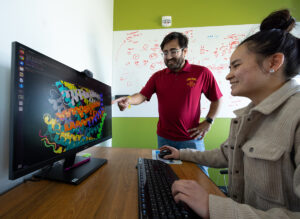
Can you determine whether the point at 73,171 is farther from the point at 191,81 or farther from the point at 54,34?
the point at 191,81

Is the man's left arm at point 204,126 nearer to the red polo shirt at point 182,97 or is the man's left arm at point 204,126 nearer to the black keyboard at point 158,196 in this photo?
the red polo shirt at point 182,97

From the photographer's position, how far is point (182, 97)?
3.94 feet

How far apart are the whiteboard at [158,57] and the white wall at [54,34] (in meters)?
0.23

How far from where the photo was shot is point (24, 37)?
590 mm

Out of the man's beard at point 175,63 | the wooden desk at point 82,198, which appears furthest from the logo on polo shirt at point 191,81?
the wooden desk at point 82,198

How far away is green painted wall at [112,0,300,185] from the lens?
63.4 inches

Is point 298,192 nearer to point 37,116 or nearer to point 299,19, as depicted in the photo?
point 37,116

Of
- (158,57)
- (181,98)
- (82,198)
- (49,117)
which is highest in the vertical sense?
(158,57)

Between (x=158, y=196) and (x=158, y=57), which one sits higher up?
(x=158, y=57)

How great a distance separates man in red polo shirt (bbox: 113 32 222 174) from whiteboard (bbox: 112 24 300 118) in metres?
0.41

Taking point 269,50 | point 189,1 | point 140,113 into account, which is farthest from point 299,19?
point 140,113

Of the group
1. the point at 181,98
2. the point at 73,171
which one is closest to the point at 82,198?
the point at 73,171

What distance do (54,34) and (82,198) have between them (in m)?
0.83

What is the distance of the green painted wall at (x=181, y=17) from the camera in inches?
63.4
